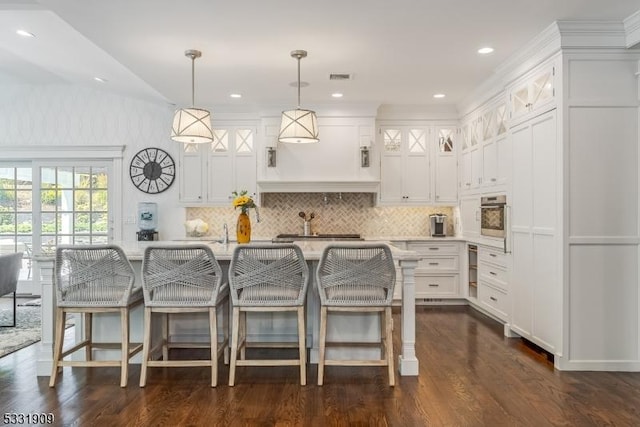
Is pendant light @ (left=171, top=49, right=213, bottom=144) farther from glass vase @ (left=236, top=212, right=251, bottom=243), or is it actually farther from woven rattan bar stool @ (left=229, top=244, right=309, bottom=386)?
Result: woven rattan bar stool @ (left=229, top=244, right=309, bottom=386)

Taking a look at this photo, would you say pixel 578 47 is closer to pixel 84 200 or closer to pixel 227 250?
pixel 227 250

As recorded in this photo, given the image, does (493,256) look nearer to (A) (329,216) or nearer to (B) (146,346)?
(A) (329,216)

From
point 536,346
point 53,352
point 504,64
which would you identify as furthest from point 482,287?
point 53,352

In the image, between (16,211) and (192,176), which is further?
(16,211)

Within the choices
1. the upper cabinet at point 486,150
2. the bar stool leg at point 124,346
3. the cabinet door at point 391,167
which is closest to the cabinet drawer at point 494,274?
the upper cabinet at point 486,150

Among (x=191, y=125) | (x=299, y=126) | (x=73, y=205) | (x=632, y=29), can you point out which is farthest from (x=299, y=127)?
(x=73, y=205)

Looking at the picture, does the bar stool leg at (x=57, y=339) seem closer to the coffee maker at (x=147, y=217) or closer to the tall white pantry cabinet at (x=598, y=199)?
the coffee maker at (x=147, y=217)

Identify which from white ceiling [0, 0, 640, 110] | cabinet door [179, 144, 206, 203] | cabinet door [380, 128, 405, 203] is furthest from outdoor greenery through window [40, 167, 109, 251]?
cabinet door [380, 128, 405, 203]

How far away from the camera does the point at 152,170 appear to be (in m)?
6.01

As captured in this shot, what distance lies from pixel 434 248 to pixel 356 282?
303 cm

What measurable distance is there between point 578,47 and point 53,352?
443 cm

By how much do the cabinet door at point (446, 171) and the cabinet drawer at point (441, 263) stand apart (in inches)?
31.5

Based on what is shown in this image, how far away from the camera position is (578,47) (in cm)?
328

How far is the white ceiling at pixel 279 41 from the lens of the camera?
302cm
